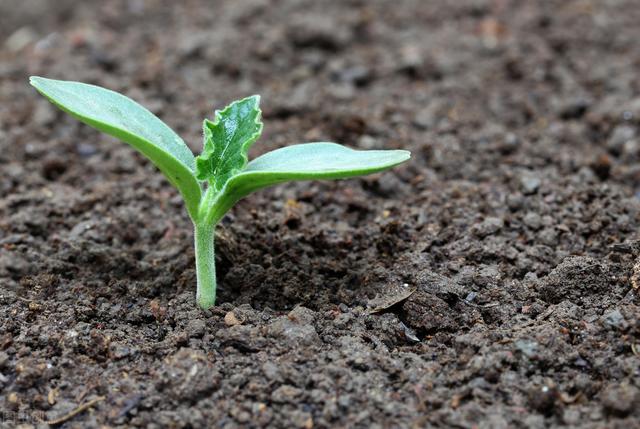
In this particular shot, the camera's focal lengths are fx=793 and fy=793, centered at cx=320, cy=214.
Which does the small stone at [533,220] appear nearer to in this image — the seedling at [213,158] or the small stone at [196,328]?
the seedling at [213,158]

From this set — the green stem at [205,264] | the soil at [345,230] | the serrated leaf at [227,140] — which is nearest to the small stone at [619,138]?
the soil at [345,230]

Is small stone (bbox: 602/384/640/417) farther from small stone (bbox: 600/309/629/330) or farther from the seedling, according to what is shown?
the seedling

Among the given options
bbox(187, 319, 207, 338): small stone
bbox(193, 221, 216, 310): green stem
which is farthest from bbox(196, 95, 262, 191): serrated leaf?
bbox(187, 319, 207, 338): small stone

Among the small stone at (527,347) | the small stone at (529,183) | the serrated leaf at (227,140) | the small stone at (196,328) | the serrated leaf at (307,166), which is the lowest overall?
the small stone at (527,347)


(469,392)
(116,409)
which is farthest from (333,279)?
(116,409)

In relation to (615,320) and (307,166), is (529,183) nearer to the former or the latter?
(615,320)

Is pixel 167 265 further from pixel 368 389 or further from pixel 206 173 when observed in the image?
pixel 368 389

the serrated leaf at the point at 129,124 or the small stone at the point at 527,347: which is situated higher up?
the serrated leaf at the point at 129,124

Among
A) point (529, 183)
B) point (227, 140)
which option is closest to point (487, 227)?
point (529, 183)
